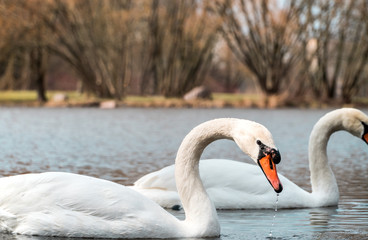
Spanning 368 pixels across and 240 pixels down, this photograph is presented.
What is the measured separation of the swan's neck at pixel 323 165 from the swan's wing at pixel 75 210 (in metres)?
3.34

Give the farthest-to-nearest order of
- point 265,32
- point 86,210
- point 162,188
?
point 265,32 < point 162,188 < point 86,210

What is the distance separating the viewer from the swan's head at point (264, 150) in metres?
6.34

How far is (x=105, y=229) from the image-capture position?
6.91m

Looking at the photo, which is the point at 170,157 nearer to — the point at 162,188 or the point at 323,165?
the point at 323,165

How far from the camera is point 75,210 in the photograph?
6914mm

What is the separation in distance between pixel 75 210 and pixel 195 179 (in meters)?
1.10

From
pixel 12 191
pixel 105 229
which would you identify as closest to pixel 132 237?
pixel 105 229

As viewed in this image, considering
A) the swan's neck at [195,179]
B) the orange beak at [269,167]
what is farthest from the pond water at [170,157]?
the orange beak at [269,167]

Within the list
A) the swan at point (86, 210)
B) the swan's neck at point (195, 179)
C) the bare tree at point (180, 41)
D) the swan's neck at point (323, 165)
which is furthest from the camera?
the bare tree at point (180, 41)

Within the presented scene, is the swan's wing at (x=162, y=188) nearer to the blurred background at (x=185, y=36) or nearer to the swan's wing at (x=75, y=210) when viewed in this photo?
the swan's wing at (x=75, y=210)

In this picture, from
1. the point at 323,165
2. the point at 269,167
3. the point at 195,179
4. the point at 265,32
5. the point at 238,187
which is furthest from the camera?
the point at 265,32

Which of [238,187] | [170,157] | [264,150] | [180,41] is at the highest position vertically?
[264,150]

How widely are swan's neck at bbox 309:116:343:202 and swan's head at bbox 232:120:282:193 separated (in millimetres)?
3525

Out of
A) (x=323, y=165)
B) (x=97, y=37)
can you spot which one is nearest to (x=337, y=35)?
(x=97, y=37)
